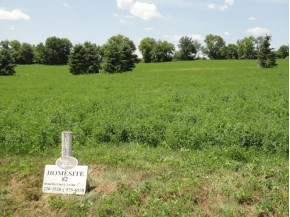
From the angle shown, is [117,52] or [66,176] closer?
[66,176]

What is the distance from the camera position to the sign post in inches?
228

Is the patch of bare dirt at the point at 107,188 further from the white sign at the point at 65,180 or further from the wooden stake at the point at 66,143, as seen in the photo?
the wooden stake at the point at 66,143

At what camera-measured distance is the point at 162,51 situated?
10662cm

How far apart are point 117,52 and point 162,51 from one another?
58.3 metres

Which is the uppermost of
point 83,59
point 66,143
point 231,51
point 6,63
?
point 231,51

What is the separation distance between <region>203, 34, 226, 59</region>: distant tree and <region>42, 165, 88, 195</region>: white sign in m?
114

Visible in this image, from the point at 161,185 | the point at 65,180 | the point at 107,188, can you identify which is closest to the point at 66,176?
the point at 65,180

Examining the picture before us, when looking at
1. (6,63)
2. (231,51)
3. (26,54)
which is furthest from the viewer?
(231,51)

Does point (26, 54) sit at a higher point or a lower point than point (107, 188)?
higher

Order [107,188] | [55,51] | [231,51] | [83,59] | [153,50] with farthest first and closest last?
[231,51] < [153,50] < [55,51] < [83,59] < [107,188]

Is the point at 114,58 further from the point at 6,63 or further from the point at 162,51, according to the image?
the point at 162,51

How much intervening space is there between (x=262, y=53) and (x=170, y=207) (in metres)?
50.8

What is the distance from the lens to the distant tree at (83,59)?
165 feet

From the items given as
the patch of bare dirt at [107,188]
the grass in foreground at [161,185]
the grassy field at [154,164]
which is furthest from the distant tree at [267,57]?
the patch of bare dirt at [107,188]
